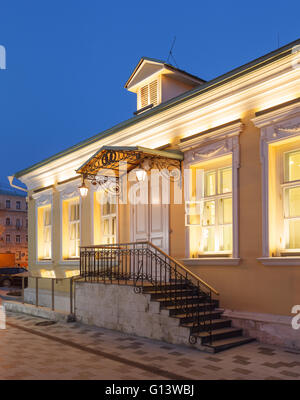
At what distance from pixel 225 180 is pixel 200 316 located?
9.41 ft

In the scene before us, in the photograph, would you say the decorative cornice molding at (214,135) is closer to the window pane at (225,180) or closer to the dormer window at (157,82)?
the window pane at (225,180)

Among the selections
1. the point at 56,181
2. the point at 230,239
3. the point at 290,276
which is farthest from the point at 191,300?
the point at 56,181

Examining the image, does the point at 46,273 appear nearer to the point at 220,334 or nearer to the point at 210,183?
the point at 210,183

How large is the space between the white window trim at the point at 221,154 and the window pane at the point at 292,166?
Answer: 94cm

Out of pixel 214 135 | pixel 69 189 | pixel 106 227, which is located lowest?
pixel 106 227

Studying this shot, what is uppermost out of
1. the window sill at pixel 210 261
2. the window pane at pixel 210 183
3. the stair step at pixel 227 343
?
the window pane at pixel 210 183

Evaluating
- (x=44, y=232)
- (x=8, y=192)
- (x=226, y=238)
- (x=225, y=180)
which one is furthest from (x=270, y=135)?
(x=8, y=192)

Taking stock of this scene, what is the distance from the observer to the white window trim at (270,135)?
22.6 ft

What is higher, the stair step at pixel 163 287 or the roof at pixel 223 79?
the roof at pixel 223 79

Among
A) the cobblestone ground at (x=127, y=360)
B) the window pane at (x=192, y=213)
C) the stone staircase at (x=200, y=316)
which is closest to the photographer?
the cobblestone ground at (x=127, y=360)

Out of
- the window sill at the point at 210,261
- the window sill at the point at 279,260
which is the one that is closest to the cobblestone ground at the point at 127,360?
the window sill at the point at 279,260

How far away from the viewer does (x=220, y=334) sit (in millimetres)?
7020

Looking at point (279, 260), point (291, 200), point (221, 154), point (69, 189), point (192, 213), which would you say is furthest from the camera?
point (69, 189)
